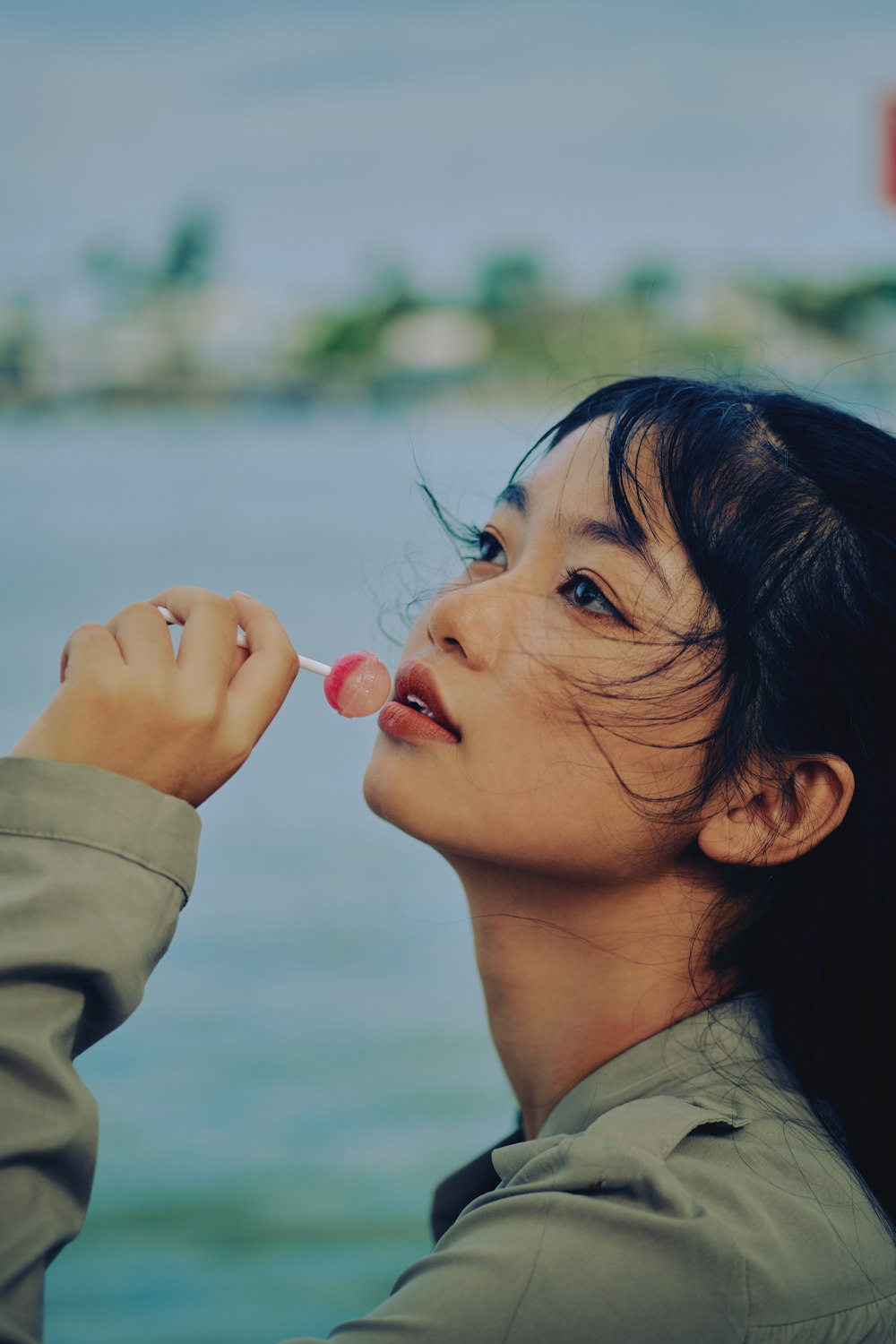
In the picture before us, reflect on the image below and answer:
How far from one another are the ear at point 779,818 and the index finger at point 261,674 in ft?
1.06

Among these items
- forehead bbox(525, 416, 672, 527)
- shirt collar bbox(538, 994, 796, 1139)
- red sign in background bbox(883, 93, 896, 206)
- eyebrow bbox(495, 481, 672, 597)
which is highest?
forehead bbox(525, 416, 672, 527)

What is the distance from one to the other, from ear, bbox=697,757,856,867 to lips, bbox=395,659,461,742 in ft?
0.65

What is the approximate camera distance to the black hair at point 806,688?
1019mm

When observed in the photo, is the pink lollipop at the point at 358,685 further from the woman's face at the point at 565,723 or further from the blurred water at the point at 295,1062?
the blurred water at the point at 295,1062

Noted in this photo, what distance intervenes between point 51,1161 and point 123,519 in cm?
1179

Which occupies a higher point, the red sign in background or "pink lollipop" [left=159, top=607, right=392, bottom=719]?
"pink lollipop" [left=159, top=607, right=392, bottom=719]

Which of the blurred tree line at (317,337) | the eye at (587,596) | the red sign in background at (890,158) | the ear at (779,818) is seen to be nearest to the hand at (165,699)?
the eye at (587,596)

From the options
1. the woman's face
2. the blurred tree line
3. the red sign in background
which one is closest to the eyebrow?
the woman's face

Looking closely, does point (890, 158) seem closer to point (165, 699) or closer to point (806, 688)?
point (806, 688)

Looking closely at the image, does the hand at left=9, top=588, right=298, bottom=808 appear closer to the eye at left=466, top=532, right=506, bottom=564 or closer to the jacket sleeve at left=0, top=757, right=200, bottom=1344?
the jacket sleeve at left=0, top=757, right=200, bottom=1344

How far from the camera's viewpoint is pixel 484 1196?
2.89 ft

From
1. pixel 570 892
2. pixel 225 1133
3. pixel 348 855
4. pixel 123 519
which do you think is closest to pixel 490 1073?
pixel 225 1133

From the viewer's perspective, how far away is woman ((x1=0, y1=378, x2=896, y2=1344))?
0.81m

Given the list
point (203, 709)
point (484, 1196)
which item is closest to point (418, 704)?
point (203, 709)
